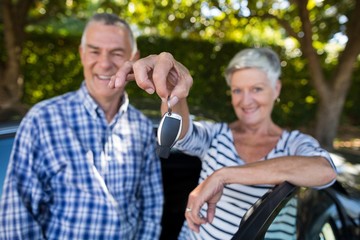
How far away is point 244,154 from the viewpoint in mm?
2010

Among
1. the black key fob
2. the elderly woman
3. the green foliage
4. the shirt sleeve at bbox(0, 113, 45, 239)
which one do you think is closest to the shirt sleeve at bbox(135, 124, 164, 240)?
the elderly woman

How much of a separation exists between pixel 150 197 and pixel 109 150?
410 millimetres

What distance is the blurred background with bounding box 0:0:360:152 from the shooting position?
18.8ft

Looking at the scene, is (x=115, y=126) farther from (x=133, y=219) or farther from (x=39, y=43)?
(x=39, y=43)

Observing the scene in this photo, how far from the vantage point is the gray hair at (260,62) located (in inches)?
78.4

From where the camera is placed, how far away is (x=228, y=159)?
198 centimetres

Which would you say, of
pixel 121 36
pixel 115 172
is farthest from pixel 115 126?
pixel 121 36

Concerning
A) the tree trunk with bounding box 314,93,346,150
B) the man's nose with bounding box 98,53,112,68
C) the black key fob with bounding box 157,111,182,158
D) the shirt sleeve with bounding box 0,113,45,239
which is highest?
the man's nose with bounding box 98,53,112,68

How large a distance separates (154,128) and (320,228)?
1.05m

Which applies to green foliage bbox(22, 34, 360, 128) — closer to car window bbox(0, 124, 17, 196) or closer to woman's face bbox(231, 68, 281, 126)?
car window bbox(0, 124, 17, 196)

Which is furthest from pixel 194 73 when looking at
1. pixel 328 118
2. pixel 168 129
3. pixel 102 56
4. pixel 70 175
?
pixel 168 129

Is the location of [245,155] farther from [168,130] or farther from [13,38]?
[13,38]

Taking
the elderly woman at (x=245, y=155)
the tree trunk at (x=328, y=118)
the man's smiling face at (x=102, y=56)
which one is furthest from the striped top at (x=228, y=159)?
the tree trunk at (x=328, y=118)

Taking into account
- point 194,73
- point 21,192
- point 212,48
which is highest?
point 212,48
